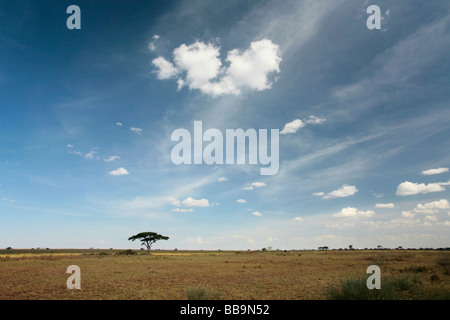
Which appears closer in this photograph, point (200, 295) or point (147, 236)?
point (200, 295)

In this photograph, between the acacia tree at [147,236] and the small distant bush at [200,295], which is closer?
the small distant bush at [200,295]

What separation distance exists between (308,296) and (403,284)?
5.23 metres

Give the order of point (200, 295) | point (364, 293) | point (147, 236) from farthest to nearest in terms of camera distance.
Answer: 1. point (147, 236)
2. point (200, 295)
3. point (364, 293)

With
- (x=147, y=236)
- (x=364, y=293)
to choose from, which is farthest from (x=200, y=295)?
(x=147, y=236)

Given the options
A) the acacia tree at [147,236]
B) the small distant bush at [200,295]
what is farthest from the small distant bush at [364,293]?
the acacia tree at [147,236]

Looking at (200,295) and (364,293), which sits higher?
(364,293)

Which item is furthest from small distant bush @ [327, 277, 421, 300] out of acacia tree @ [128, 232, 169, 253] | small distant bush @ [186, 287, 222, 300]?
acacia tree @ [128, 232, 169, 253]

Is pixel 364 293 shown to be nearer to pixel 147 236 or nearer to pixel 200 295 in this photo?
pixel 200 295

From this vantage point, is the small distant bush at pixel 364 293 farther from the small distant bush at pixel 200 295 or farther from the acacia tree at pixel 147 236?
the acacia tree at pixel 147 236

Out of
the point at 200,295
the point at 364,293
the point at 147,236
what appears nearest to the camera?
the point at 364,293

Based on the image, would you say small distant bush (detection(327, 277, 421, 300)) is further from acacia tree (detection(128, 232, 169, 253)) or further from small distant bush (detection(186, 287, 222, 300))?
acacia tree (detection(128, 232, 169, 253))

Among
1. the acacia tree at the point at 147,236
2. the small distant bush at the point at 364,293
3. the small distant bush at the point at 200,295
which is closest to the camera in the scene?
the small distant bush at the point at 364,293
